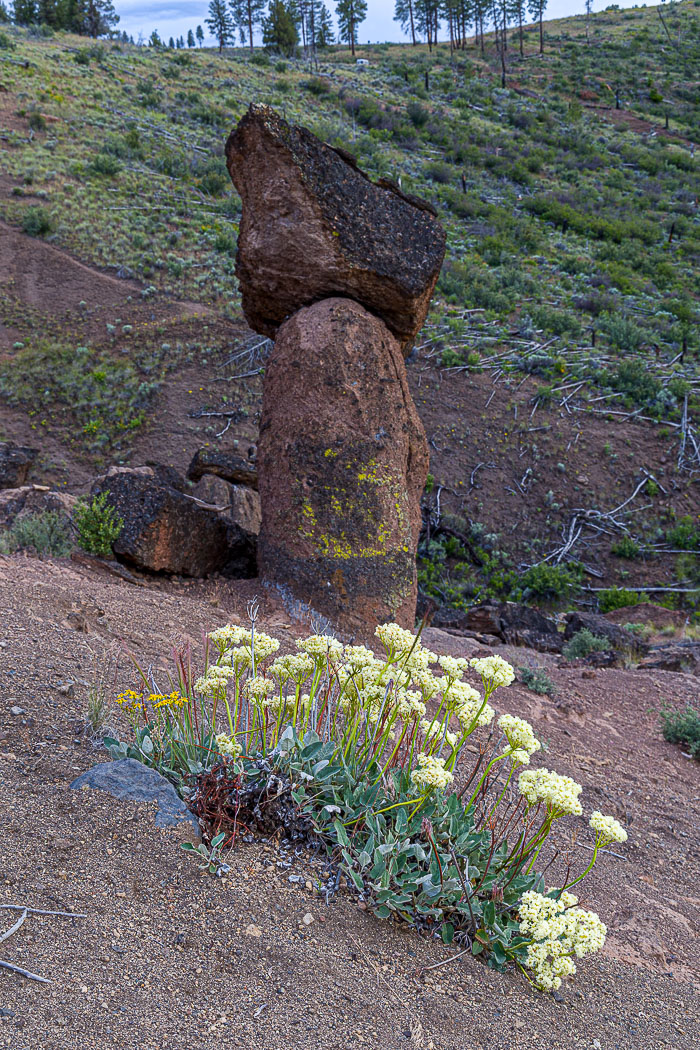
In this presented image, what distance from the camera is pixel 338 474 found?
618 centimetres

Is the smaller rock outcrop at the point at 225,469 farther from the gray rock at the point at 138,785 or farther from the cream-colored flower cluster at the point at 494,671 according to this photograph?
the cream-colored flower cluster at the point at 494,671

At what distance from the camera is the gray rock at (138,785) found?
257 centimetres

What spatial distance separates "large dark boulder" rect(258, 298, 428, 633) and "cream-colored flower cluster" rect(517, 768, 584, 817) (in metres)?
3.71

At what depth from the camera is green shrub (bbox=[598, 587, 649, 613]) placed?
35.4 ft

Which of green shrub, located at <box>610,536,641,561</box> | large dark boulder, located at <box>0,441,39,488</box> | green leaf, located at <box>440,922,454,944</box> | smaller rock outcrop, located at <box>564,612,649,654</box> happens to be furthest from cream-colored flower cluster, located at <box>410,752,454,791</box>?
green shrub, located at <box>610,536,641,561</box>

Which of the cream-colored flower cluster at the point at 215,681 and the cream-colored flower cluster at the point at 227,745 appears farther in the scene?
the cream-colored flower cluster at the point at 215,681

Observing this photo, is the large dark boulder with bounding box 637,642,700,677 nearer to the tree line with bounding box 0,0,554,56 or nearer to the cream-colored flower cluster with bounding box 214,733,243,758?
the cream-colored flower cluster with bounding box 214,733,243,758

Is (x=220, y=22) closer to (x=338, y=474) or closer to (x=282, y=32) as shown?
(x=282, y=32)

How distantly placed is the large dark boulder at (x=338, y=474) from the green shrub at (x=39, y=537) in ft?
6.18

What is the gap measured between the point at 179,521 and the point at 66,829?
15.0 ft

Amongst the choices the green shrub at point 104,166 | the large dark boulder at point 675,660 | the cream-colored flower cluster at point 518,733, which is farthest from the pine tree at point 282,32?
the cream-colored flower cluster at point 518,733

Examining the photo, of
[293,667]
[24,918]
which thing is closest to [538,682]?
[293,667]

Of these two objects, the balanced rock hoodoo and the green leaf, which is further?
the balanced rock hoodoo

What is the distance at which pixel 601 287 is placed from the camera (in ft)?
66.0
